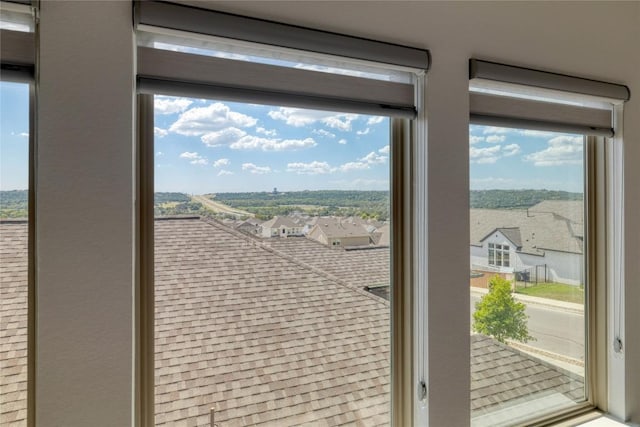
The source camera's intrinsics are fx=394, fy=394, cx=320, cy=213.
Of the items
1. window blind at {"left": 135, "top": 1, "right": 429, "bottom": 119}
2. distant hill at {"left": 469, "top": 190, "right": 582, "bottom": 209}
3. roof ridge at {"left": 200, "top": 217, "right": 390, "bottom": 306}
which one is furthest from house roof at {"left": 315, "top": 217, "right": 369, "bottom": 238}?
distant hill at {"left": 469, "top": 190, "right": 582, "bottom": 209}

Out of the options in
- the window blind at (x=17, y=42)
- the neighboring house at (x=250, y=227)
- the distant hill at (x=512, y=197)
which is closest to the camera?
the window blind at (x=17, y=42)

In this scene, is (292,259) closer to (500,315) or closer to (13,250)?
(13,250)

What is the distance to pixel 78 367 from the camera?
1.07 metres

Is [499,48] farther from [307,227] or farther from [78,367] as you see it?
[78,367]

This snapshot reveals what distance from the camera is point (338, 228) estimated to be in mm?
1522

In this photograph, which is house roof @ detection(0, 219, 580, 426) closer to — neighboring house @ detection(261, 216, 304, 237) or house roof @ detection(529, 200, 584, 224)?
neighboring house @ detection(261, 216, 304, 237)

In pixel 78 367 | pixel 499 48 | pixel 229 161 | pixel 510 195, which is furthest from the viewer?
pixel 510 195

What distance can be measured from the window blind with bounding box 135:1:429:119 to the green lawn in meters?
1.04

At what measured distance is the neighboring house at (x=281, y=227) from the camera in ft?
4.63

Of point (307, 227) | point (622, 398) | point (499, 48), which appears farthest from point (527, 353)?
point (499, 48)

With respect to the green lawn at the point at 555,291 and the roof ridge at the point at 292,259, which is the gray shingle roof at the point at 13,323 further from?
the green lawn at the point at 555,291

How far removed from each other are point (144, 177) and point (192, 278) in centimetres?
36

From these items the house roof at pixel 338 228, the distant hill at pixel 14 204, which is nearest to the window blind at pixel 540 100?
the house roof at pixel 338 228

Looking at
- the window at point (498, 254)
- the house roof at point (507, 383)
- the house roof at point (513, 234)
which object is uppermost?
the house roof at point (513, 234)
